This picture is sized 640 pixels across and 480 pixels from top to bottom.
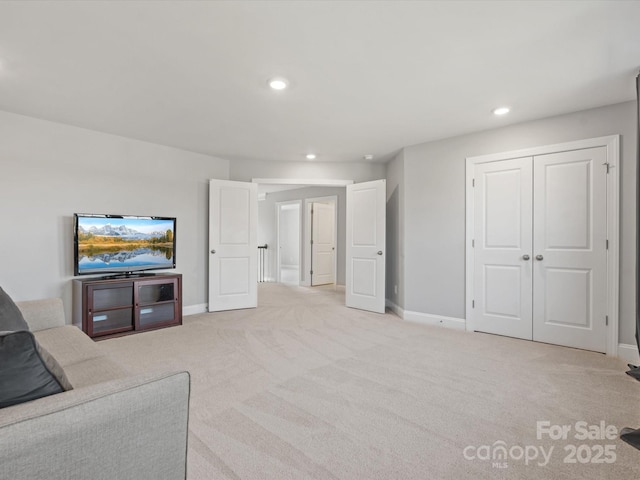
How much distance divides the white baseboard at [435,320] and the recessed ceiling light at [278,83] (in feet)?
10.5

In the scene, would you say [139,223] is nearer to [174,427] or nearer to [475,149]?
[174,427]

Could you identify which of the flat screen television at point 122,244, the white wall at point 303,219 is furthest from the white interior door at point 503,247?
the flat screen television at point 122,244

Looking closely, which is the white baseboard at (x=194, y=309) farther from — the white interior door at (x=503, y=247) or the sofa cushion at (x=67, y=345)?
the white interior door at (x=503, y=247)

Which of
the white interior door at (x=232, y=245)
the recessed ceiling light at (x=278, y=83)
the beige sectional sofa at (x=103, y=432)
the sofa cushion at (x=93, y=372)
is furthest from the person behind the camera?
the white interior door at (x=232, y=245)

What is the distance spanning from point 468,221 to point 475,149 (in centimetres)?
86

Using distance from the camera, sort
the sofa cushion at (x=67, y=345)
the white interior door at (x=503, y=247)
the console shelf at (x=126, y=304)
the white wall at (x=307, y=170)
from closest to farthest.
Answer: the sofa cushion at (x=67, y=345), the console shelf at (x=126, y=304), the white interior door at (x=503, y=247), the white wall at (x=307, y=170)

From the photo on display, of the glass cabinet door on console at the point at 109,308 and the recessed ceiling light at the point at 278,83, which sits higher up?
the recessed ceiling light at the point at 278,83

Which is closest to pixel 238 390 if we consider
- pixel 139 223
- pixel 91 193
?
pixel 139 223

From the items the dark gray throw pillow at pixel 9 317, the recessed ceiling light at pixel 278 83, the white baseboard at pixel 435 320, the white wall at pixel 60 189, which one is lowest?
the white baseboard at pixel 435 320

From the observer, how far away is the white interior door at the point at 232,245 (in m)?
→ 4.82

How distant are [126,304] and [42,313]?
159 centimetres

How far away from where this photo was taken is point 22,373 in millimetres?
898

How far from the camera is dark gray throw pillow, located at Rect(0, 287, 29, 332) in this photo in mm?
1632

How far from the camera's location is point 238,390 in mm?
2318
